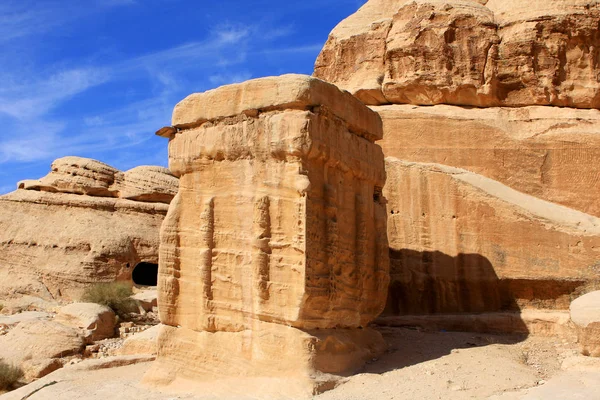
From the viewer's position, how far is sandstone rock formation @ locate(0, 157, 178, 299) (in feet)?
59.5

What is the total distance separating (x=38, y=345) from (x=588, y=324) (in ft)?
32.7

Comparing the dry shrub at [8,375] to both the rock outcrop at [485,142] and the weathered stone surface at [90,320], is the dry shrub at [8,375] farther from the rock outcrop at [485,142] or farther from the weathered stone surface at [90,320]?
the rock outcrop at [485,142]

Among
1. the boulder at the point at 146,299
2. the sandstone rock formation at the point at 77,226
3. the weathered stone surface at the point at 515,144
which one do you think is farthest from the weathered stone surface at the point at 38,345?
the weathered stone surface at the point at 515,144

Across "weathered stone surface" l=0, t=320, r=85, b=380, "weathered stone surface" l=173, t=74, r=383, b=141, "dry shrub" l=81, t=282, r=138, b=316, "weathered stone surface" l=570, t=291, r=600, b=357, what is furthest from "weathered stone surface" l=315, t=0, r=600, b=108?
"weathered stone surface" l=0, t=320, r=85, b=380

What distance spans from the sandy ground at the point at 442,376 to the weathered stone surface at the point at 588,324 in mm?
182

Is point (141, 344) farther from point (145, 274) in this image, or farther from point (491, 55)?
point (145, 274)

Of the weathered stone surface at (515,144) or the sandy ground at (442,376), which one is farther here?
the weathered stone surface at (515,144)

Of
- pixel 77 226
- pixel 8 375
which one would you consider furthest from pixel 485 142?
pixel 77 226

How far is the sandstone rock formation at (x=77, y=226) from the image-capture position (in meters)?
18.1

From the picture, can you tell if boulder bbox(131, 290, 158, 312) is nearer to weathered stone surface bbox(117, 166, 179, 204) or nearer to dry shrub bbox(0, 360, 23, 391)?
weathered stone surface bbox(117, 166, 179, 204)

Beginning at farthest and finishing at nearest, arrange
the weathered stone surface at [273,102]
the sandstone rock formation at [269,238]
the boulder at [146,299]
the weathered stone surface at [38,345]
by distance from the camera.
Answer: the boulder at [146,299] < the weathered stone surface at [38,345] < the weathered stone surface at [273,102] < the sandstone rock formation at [269,238]

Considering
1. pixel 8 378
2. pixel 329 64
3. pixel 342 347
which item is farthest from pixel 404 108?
pixel 8 378

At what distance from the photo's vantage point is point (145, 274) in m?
21.6

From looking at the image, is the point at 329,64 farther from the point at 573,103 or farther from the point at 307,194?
the point at 307,194
